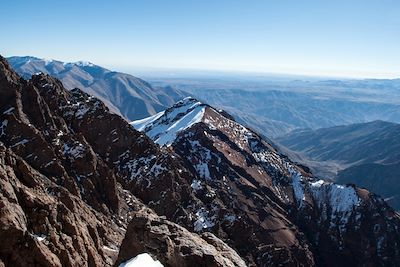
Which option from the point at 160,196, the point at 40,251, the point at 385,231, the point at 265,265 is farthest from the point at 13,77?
the point at 385,231

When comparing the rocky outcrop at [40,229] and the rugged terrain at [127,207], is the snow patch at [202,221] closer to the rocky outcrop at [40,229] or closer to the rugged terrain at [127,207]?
the rugged terrain at [127,207]

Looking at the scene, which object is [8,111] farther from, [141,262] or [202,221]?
[141,262]

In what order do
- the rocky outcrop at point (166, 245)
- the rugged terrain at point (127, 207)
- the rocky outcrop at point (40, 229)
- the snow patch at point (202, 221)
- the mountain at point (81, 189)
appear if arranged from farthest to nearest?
the snow patch at point (202, 221)
the rocky outcrop at point (40, 229)
the rugged terrain at point (127, 207)
the mountain at point (81, 189)
the rocky outcrop at point (166, 245)

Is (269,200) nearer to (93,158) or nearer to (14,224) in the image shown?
(93,158)

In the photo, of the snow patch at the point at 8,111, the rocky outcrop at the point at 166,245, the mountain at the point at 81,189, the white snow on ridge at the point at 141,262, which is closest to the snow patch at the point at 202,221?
the mountain at the point at 81,189

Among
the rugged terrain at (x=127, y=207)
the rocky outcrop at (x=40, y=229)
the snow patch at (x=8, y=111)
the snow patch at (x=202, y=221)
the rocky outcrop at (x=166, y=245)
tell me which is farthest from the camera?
the snow patch at (x=202, y=221)

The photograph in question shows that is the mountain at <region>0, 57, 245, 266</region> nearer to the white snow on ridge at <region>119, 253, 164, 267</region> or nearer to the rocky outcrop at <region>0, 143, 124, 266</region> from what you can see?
the rocky outcrop at <region>0, 143, 124, 266</region>
